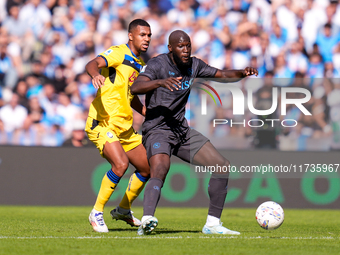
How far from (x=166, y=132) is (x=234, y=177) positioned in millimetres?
4837

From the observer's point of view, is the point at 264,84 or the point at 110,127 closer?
the point at 110,127

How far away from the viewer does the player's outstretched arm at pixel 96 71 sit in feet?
16.5

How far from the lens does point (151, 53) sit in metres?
12.3

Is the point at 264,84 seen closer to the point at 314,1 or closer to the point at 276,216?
the point at 314,1

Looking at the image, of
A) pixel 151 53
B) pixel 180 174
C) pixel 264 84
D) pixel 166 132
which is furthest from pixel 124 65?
pixel 151 53

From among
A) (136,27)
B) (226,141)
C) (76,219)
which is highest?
(136,27)

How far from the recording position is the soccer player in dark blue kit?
5.36 meters

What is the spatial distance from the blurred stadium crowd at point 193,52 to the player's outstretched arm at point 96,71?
4.86 metres

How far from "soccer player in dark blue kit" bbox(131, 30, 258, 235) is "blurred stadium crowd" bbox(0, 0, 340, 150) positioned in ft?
15.2

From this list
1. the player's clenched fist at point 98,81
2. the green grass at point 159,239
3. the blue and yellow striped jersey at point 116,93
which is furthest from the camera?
the blue and yellow striped jersey at point 116,93

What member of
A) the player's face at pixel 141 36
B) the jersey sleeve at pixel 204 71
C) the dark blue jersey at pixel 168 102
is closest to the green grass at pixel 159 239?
the dark blue jersey at pixel 168 102

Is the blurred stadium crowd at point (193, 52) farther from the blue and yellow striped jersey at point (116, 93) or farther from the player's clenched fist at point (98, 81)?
the player's clenched fist at point (98, 81)

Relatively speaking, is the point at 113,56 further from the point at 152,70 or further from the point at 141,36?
the point at 152,70

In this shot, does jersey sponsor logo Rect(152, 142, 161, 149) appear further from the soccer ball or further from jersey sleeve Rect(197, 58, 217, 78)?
the soccer ball
